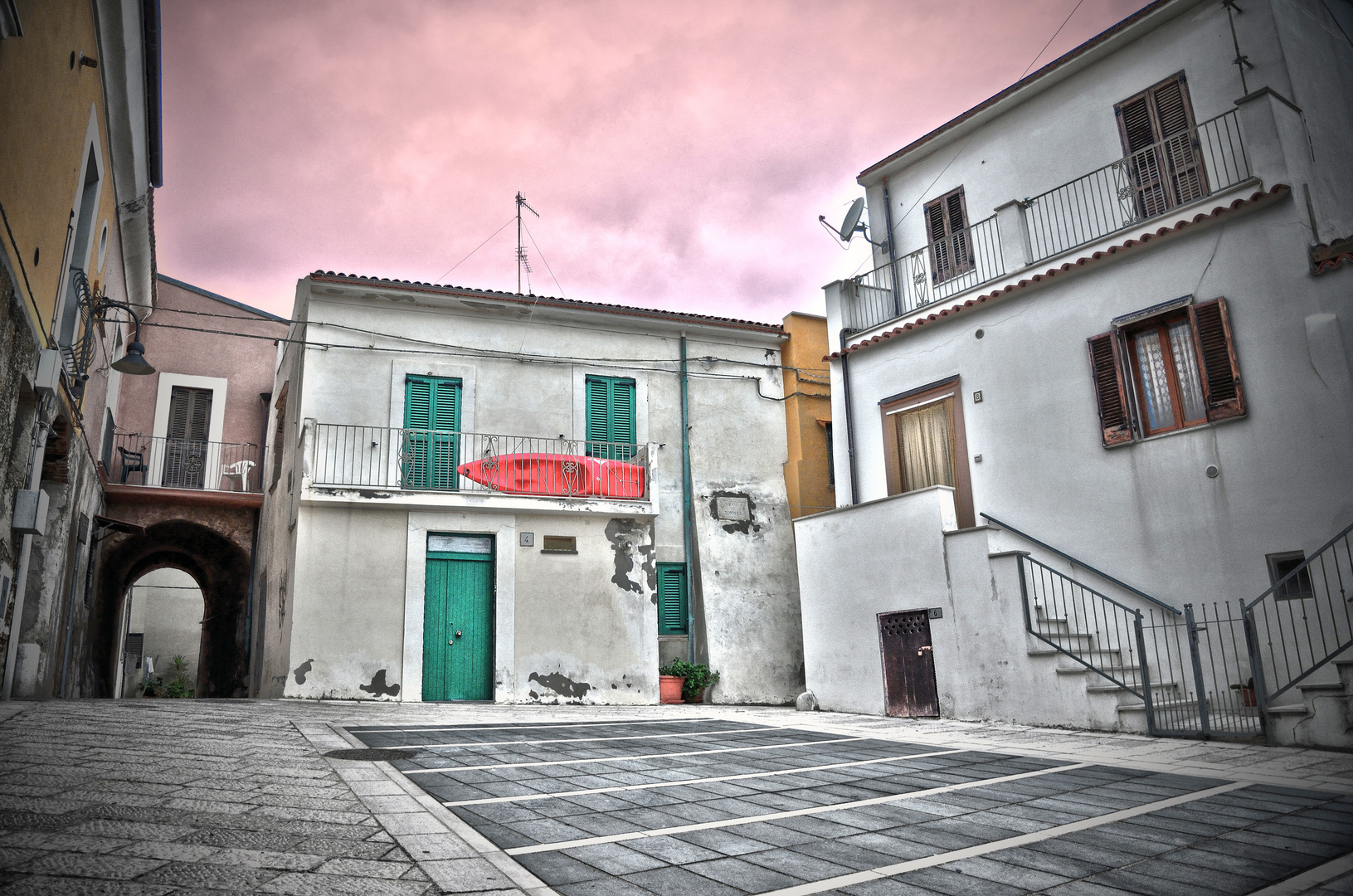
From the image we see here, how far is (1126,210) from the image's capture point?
11359 mm

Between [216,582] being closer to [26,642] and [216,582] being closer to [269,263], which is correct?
[269,263]

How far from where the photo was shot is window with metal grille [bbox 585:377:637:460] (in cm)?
1598

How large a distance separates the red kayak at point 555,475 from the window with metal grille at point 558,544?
726mm

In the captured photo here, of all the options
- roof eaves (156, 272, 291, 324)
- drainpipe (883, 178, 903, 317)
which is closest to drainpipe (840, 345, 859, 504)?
drainpipe (883, 178, 903, 317)

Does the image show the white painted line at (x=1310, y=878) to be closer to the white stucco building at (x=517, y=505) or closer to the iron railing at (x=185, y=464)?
the white stucco building at (x=517, y=505)

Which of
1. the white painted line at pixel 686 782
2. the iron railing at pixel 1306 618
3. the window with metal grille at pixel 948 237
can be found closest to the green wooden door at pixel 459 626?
the white painted line at pixel 686 782

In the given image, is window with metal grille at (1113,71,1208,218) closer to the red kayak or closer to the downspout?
the downspout

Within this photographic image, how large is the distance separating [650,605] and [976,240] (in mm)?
7976

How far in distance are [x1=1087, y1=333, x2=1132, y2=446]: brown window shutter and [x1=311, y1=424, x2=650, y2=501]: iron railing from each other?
7.50m

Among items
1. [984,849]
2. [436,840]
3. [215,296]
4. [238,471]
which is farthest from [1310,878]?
[215,296]

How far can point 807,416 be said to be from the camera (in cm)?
1755

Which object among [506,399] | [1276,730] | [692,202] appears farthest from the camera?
[692,202]

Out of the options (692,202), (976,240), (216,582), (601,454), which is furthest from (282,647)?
(976,240)

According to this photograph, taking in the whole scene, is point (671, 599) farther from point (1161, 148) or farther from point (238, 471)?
point (238, 471)
